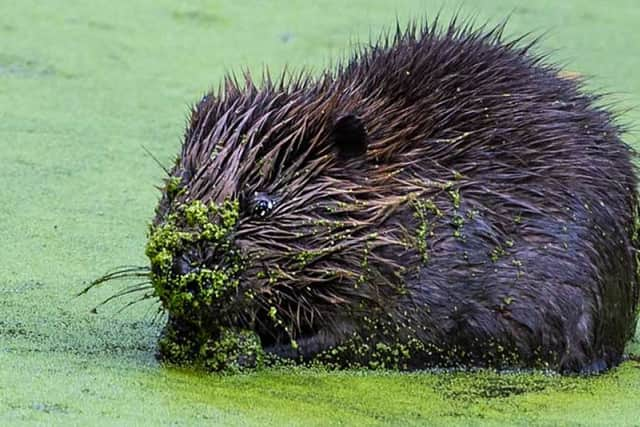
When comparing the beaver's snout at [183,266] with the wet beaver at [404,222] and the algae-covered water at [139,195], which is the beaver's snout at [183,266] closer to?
the wet beaver at [404,222]

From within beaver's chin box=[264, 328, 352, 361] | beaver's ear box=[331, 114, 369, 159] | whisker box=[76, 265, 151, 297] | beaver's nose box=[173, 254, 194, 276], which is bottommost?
beaver's chin box=[264, 328, 352, 361]

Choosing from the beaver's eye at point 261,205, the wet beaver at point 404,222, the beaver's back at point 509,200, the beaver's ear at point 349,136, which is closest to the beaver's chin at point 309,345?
the wet beaver at point 404,222

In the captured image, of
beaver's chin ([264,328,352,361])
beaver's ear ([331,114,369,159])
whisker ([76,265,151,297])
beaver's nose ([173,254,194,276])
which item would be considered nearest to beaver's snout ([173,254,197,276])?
beaver's nose ([173,254,194,276])

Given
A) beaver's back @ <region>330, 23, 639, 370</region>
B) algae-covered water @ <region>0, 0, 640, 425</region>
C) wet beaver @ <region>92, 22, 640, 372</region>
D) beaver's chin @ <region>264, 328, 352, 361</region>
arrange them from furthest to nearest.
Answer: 1. beaver's back @ <region>330, 23, 639, 370</region>
2. beaver's chin @ <region>264, 328, 352, 361</region>
3. wet beaver @ <region>92, 22, 640, 372</region>
4. algae-covered water @ <region>0, 0, 640, 425</region>

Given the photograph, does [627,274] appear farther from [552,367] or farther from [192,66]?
[192,66]

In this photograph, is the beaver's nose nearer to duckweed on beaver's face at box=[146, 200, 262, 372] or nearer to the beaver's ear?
duckweed on beaver's face at box=[146, 200, 262, 372]

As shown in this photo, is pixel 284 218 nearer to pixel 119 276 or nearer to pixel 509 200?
pixel 119 276

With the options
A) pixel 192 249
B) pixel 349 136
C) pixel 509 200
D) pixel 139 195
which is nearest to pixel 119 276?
pixel 192 249
